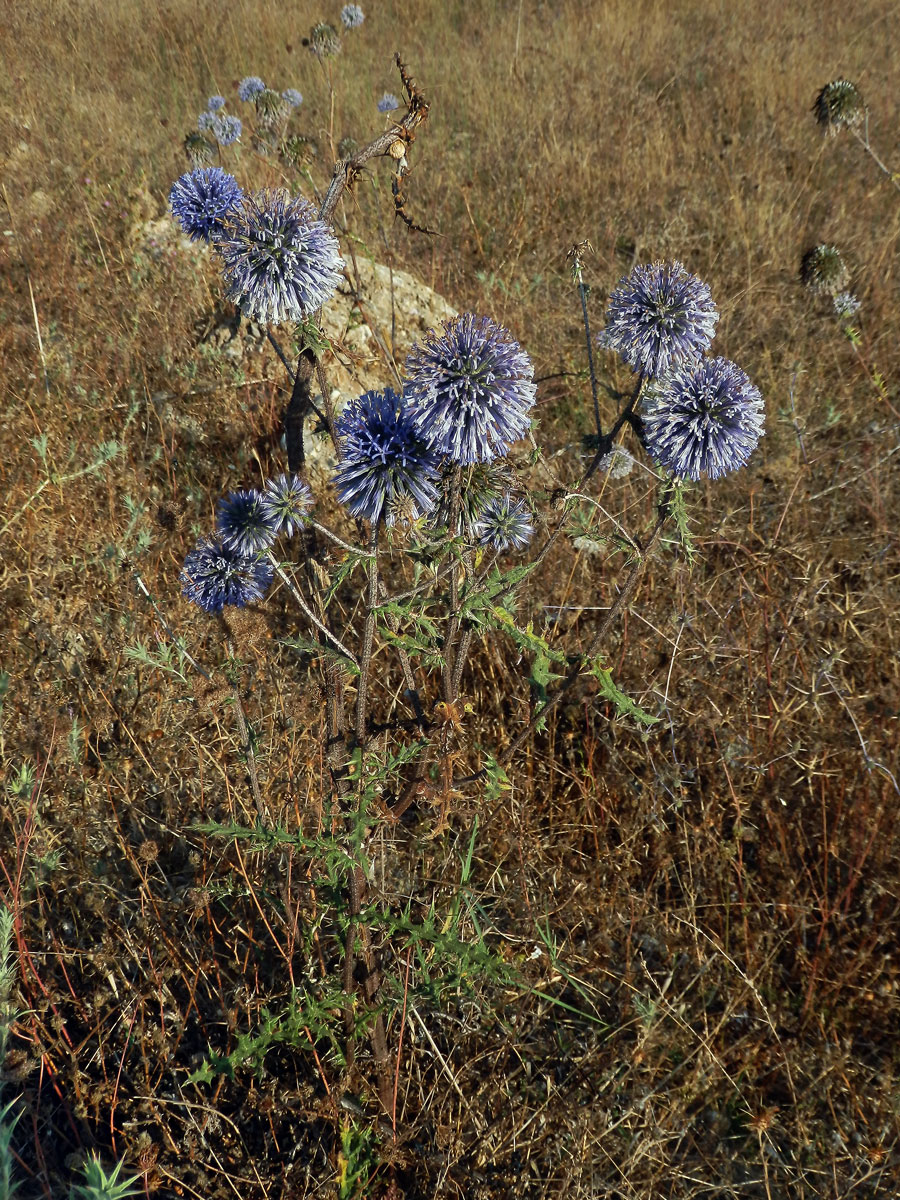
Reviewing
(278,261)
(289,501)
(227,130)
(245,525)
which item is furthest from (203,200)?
(227,130)

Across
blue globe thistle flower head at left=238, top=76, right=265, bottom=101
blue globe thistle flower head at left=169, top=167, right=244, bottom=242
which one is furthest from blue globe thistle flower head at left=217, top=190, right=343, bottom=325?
blue globe thistle flower head at left=238, top=76, right=265, bottom=101

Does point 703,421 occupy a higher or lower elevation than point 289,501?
higher

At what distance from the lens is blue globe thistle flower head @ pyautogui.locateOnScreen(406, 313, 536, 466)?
155cm

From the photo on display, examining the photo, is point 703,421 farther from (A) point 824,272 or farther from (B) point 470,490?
(A) point 824,272

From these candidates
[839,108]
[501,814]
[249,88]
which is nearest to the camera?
[501,814]

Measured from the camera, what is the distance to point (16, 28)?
27.2 feet

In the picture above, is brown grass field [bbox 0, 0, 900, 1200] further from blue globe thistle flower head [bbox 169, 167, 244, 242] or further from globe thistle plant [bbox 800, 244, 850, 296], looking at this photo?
blue globe thistle flower head [bbox 169, 167, 244, 242]

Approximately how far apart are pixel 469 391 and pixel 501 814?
1.56 m

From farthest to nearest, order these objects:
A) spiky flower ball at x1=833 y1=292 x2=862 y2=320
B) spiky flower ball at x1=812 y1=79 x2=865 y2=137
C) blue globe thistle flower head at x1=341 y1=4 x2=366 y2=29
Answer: blue globe thistle flower head at x1=341 y1=4 x2=366 y2=29
spiky flower ball at x1=812 y1=79 x2=865 y2=137
spiky flower ball at x1=833 y1=292 x2=862 y2=320

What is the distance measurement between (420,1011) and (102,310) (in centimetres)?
426

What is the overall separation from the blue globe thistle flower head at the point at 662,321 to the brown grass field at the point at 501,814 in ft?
2.58

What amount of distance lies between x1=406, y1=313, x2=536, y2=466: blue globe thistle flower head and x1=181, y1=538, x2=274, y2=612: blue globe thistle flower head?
2.80ft

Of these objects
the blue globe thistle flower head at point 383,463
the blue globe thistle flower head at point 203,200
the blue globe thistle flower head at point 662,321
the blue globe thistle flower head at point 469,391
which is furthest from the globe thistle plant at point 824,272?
the blue globe thistle flower head at point 383,463

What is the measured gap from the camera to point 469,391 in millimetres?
1579
